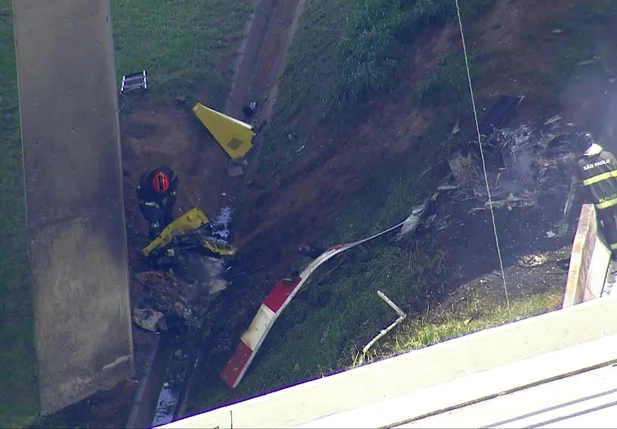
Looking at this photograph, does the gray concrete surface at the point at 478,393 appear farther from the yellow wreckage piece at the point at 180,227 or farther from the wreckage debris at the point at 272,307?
the yellow wreckage piece at the point at 180,227

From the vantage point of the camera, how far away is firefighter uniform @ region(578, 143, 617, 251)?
8961mm

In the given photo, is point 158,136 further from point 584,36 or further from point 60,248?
point 584,36

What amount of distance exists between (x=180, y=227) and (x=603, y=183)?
600 cm

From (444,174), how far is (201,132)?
4.43 metres

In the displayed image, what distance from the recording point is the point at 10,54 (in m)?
12.8

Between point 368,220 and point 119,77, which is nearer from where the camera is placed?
point 368,220

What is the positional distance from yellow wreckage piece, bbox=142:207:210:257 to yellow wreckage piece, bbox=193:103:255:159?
5.05ft

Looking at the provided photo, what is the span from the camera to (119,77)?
42.2 feet

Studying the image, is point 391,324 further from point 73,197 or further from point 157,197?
point 73,197

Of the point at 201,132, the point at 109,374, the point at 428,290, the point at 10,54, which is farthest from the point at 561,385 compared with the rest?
the point at 10,54

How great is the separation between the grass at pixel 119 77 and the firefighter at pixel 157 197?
1.93m

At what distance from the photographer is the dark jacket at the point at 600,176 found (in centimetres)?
901

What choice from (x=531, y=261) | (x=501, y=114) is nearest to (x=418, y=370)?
(x=531, y=261)

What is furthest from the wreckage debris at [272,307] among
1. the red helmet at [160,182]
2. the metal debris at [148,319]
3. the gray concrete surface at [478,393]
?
the gray concrete surface at [478,393]
